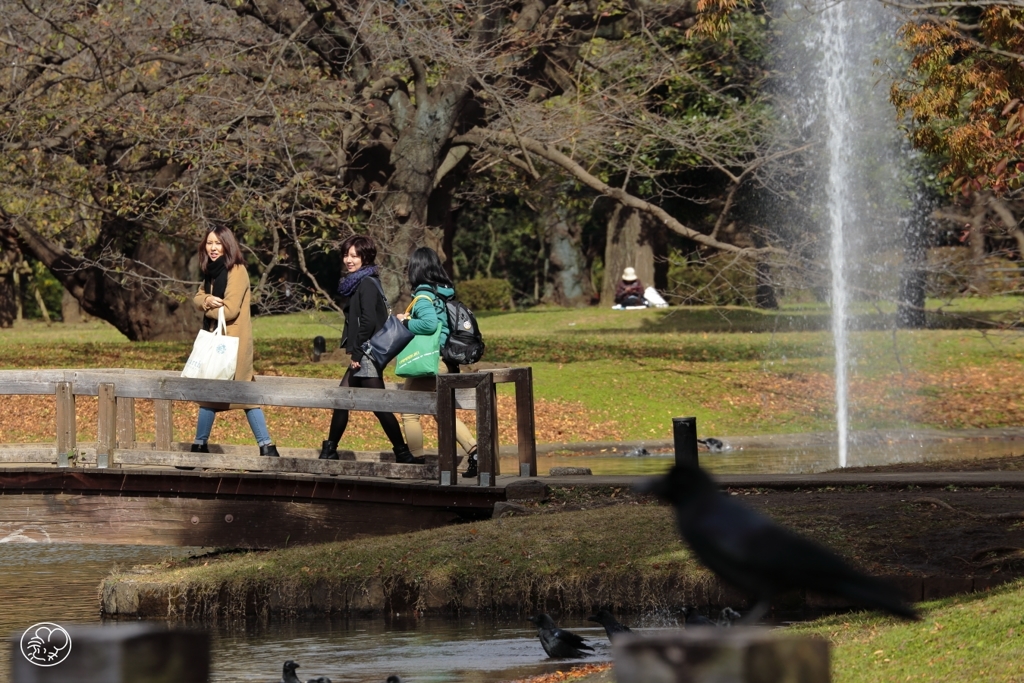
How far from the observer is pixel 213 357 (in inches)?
446

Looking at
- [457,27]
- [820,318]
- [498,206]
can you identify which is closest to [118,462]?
[457,27]

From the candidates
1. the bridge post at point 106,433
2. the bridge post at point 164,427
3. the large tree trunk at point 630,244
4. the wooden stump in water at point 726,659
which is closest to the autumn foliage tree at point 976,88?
the bridge post at point 164,427

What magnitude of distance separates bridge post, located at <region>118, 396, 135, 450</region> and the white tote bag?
4.65 feet

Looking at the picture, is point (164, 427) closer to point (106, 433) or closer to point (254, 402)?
point (106, 433)

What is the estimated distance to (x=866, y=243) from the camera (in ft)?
96.2

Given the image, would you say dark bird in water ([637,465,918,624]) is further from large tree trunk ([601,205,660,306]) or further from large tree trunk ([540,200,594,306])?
large tree trunk ([540,200,594,306])

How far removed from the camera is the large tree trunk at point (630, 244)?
140ft

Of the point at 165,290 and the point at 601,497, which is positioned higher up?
the point at 165,290

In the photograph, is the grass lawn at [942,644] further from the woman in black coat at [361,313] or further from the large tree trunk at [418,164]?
the large tree trunk at [418,164]

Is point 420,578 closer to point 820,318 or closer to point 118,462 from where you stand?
point 118,462

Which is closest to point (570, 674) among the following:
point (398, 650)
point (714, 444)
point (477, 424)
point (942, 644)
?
point (398, 650)

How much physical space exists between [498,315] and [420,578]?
32.0m

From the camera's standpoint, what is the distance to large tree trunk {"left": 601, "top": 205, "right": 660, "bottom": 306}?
42781mm

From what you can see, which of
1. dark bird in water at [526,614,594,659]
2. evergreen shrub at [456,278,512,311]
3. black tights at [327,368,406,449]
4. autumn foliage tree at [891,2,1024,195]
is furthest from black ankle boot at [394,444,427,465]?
evergreen shrub at [456,278,512,311]
